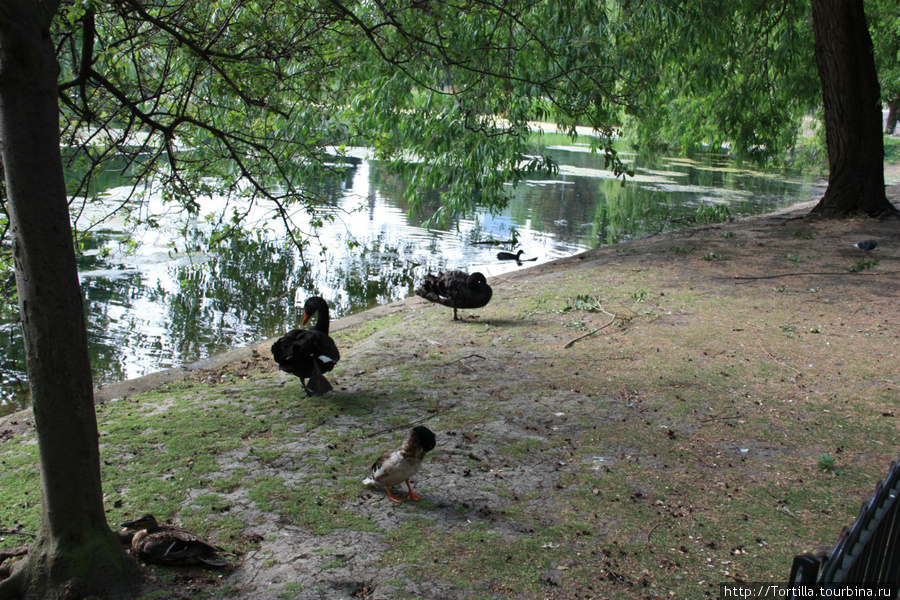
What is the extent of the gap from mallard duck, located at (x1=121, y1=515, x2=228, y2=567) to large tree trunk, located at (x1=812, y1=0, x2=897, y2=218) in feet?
53.3

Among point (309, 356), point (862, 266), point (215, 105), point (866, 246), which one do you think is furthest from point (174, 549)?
point (866, 246)

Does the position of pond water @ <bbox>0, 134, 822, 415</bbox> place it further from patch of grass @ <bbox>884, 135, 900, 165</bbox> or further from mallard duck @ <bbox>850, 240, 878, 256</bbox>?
patch of grass @ <bbox>884, 135, 900, 165</bbox>

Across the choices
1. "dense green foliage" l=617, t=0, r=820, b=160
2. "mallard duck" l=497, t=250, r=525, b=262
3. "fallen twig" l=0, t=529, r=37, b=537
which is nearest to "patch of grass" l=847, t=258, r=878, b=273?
"dense green foliage" l=617, t=0, r=820, b=160

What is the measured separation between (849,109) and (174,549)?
54.7 ft

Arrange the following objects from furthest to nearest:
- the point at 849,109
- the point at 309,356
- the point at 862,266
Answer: the point at 849,109 → the point at 862,266 → the point at 309,356

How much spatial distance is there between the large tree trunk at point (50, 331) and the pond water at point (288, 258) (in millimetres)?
2110

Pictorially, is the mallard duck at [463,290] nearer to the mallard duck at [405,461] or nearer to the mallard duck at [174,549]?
the mallard duck at [405,461]

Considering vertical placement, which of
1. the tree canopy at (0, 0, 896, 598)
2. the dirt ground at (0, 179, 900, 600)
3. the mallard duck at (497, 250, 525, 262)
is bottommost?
the dirt ground at (0, 179, 900, 600)

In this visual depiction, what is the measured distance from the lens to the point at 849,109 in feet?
48.6

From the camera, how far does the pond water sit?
9.80 m

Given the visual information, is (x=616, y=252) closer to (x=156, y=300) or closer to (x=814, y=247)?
(x=814, y=247)

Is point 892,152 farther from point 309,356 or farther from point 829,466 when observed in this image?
point 309,356

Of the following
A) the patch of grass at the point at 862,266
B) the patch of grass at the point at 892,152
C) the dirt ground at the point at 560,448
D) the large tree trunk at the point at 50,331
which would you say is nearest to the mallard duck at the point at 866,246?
the patch of grass at the point at 862,266

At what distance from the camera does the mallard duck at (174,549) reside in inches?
134
